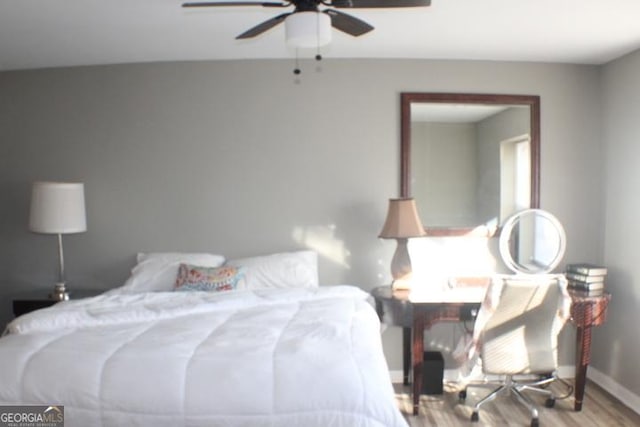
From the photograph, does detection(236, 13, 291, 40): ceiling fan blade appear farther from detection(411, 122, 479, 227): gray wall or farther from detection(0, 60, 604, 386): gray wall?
detection(411, 122, 479, 227): gray wall

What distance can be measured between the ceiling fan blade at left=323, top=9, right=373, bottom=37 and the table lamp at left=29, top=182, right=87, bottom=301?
7.73 ft

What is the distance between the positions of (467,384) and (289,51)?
8.91 ft

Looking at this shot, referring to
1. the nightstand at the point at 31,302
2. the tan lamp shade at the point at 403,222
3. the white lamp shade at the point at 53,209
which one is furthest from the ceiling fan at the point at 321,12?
the nightstand at the point at 31,302

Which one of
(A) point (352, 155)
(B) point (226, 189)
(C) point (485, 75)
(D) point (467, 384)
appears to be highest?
(C) point (485, 75)

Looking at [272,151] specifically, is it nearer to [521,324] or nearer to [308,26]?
[308,26]

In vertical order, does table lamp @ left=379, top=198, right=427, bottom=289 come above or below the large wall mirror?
below

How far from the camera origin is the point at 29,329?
7.54ft

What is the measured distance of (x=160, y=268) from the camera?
3.40m

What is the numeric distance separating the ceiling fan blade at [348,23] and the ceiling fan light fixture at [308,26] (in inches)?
3.3

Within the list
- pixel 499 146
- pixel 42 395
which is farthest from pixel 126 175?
pixel 499 146

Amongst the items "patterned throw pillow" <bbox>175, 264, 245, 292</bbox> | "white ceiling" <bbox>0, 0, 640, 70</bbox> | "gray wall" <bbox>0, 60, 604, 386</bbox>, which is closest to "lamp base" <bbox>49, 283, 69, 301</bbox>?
"gray wall" <bbox>0, 60, 604, 386</bbox>

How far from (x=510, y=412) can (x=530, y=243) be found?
121 cm

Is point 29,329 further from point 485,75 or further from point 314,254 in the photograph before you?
Result: point 485,75

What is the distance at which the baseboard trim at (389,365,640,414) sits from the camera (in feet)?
10.4
